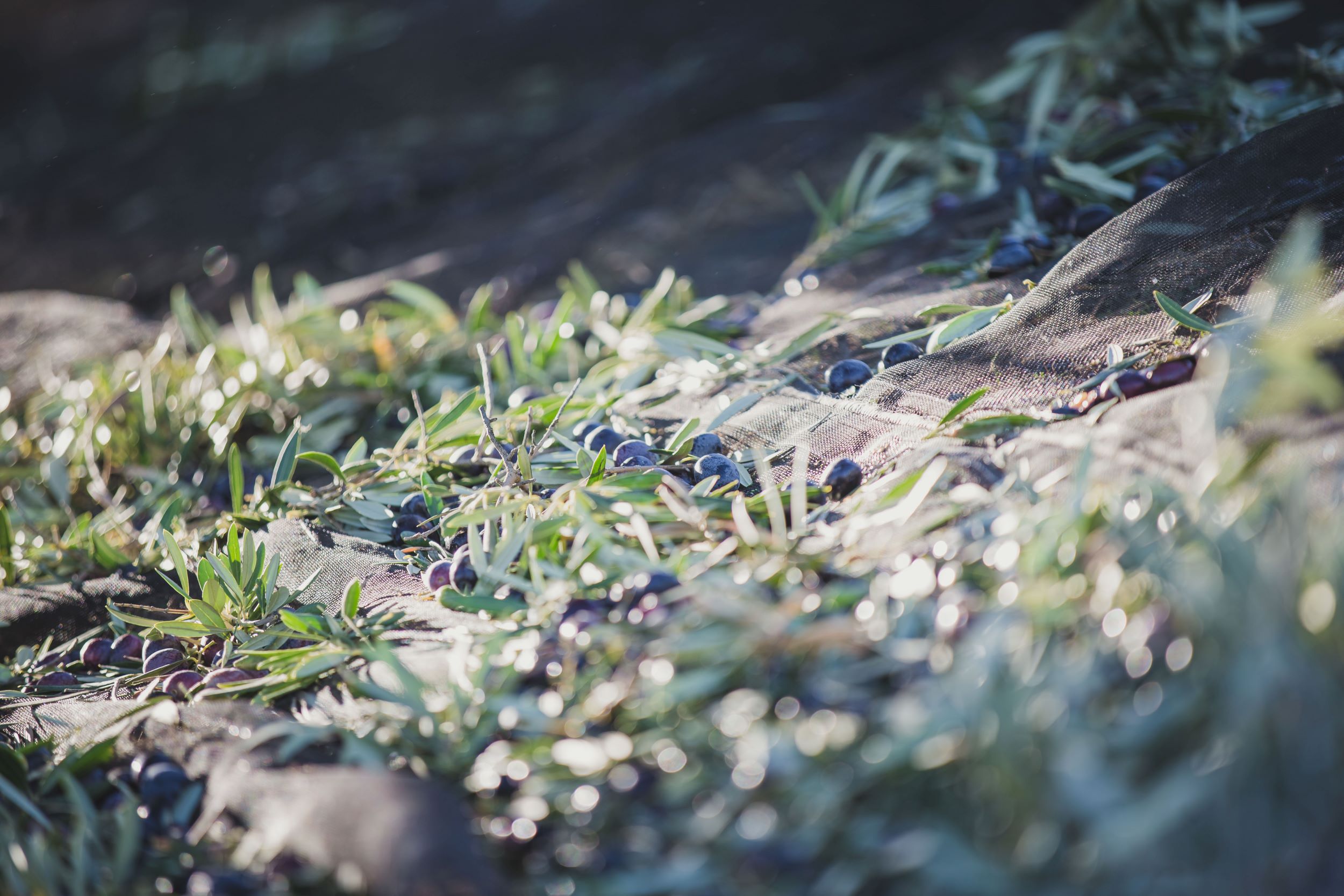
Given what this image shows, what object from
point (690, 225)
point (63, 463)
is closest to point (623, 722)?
point (63, 463)

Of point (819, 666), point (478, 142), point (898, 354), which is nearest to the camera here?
point (819, 666)

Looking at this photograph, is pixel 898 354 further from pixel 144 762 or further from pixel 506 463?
pixel 144 762

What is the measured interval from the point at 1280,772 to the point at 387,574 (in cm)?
122

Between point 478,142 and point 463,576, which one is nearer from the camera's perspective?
point 463,576

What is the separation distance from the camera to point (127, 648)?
1517 millimetres

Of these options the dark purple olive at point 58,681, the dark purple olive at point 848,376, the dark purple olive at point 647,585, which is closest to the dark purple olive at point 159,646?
the dark purple olive at point 58,681

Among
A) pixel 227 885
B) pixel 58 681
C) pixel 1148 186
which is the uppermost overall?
pixel 1148 186

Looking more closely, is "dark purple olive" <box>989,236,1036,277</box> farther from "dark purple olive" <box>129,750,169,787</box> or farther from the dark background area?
"dark purple olive" <box>129,750,169,787</box>

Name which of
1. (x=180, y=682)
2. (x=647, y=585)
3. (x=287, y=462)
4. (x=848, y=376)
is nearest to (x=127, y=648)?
(x=180, y=682)

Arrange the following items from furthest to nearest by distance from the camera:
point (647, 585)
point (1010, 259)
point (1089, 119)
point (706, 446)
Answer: point (1089, 119) → point (1010, 259) → point (706, 446) → point (647, 585)

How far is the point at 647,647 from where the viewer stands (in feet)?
3.19

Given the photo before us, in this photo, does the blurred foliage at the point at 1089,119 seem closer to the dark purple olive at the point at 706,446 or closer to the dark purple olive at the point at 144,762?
the dark purple olive at the point at 706,446

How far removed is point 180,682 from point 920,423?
1.21 meters

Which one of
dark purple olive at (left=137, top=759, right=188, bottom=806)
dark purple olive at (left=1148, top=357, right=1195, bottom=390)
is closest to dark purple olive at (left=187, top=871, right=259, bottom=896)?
dark purple olive at (left=137, top=759, right=188, bottom=806)
